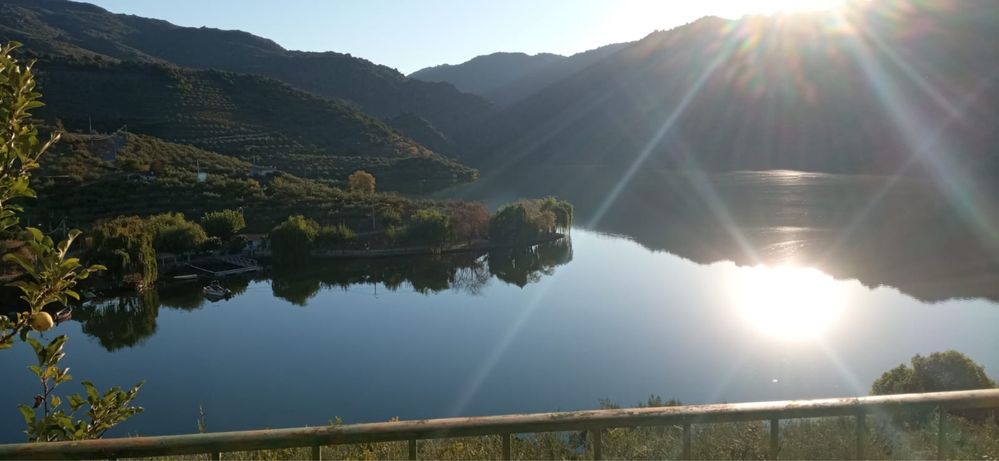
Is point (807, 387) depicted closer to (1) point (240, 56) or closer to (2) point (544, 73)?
(1) point (240, 56)

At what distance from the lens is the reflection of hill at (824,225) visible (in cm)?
2420

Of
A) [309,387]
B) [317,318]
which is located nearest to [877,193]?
[317,318]

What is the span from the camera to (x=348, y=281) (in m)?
26.2

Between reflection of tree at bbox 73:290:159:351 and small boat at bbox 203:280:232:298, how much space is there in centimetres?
159

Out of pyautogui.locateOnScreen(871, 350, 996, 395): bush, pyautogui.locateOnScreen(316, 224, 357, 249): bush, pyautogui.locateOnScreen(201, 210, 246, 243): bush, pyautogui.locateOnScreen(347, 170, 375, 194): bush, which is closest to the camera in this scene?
pyautogui.locateOnScreen(871, 350, 996, 395): bush

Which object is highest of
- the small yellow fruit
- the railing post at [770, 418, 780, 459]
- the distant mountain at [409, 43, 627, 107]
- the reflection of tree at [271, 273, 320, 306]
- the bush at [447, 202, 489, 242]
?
the distant mountain at [409, 43, 627, 107]

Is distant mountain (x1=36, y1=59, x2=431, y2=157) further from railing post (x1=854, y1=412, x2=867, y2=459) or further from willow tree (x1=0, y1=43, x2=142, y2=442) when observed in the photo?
railing post (x1=854, y1=412, x2=867, y2=459)

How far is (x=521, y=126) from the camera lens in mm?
104562

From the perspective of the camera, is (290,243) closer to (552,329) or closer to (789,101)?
(552,329)

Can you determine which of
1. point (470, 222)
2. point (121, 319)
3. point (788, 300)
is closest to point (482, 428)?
point (788, 300)

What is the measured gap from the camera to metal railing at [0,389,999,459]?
195cm

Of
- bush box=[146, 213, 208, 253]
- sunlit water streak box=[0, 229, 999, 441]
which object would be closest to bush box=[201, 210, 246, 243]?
bush box=[146, 213, 208, 253]

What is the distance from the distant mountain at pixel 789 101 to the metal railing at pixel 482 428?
214 ft

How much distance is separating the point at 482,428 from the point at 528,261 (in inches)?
1096
